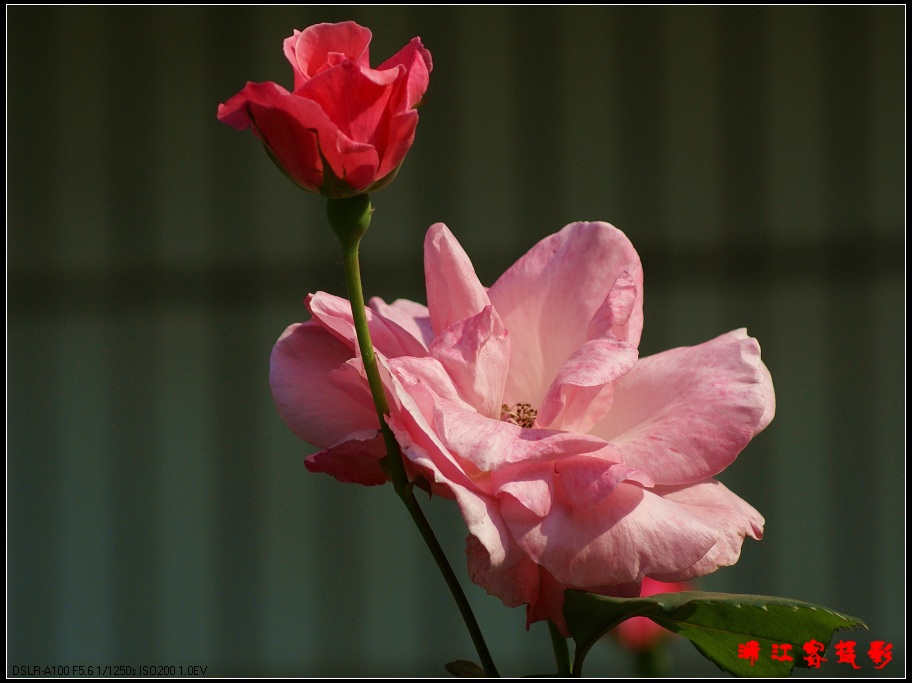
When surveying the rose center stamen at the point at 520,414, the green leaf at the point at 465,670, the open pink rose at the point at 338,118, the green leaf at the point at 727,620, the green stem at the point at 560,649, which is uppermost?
the open pink rose at the point at 338,118

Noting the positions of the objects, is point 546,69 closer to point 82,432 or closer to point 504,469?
point 82,432

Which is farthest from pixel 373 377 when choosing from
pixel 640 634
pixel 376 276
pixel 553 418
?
pixel 376 276

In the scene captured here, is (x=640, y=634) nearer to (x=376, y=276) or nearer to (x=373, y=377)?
(x=373, y=377)

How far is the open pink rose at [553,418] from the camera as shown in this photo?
1.02ft

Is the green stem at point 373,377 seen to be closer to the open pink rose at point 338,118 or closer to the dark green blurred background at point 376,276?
the open pink rose at point 338,118

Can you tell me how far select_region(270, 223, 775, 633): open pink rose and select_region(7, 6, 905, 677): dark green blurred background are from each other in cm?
140

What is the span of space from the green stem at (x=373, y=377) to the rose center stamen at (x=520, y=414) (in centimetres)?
8

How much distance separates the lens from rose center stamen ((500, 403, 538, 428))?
39 centimetres

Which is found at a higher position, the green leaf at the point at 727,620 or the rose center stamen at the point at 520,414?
the rose center stamen at the point at 520,414

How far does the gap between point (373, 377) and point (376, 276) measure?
1543 millimetres

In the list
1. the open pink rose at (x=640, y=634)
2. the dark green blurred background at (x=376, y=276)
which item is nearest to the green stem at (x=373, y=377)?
the open pink rose at (x=640, y=634)

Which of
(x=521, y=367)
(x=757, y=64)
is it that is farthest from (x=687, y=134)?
(x=521, y=367)

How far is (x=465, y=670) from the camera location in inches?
13.4

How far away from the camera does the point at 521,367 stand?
409 millimetres
